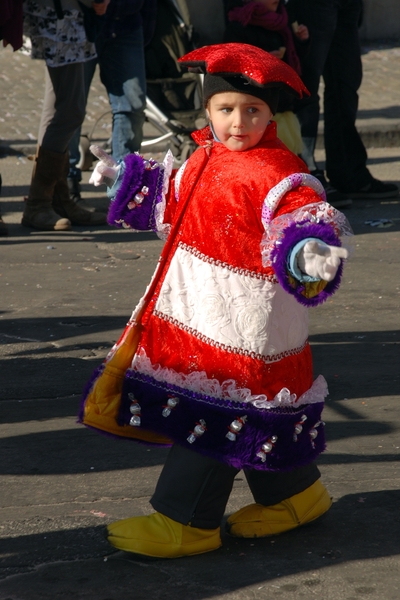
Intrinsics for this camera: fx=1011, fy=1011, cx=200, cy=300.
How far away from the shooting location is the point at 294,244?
2629 mm

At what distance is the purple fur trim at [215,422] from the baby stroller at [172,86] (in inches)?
217

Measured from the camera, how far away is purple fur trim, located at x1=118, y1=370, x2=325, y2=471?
284 cm

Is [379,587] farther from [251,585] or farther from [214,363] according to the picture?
[214,363]

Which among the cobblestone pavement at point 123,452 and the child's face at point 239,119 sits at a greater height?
the child's face at point 239,119

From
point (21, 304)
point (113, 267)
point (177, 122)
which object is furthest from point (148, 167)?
point (177, 122)

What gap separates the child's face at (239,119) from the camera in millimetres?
2914

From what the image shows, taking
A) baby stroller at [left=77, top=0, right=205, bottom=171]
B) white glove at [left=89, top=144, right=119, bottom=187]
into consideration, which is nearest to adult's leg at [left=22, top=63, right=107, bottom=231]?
baby stroller at [left=77, top=0, right=205, bottom=171]

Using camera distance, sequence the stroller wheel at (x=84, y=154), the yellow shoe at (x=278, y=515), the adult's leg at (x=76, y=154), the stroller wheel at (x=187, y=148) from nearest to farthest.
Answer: the yellow shoe at (x=278, y=515) → the adult's leg at (x=76, y=154) → the stroller wheel at (x=84, y=154) → the stroller wheel at (x=187, y=148)

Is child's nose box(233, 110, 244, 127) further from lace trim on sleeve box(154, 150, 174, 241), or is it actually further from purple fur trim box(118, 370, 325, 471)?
purple fur trim box(118, 370, 325, 471)

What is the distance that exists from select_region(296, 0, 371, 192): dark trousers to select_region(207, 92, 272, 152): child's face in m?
4.46

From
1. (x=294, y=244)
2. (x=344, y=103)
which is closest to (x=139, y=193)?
(x=294, y=244)

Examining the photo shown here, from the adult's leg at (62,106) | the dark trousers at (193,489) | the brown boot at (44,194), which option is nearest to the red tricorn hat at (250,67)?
the dark trousers at (193,489)

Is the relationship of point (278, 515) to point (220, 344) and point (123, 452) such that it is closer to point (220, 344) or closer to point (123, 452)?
point (220, 344)

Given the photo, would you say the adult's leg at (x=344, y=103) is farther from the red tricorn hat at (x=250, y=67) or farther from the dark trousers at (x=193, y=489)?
the dark trousers at (x=193, y=489)
